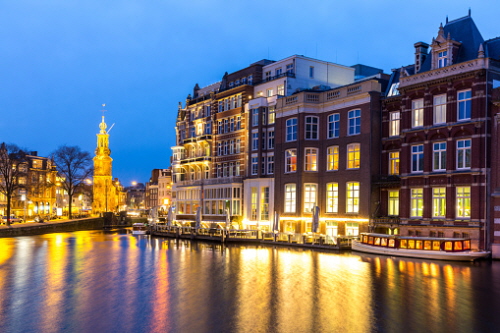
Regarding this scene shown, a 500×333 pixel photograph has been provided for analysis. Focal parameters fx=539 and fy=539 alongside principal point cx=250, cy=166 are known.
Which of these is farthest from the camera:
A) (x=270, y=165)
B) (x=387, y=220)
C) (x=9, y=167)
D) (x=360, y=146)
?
(x=9, y=167)

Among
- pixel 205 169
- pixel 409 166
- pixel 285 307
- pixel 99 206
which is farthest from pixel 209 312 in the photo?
pixel 99 206

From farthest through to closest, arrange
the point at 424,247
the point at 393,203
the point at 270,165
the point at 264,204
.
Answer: the point at 270,165
the point at 264,204
the point at 393,203
the point at 424,247

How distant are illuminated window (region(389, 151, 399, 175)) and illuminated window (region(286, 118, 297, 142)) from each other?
1216 centimetres

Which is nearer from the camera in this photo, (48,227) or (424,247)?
(424,247)

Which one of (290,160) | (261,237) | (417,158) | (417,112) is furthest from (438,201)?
(290,160)

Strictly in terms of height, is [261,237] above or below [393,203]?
below

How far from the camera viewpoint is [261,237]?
2345 inches

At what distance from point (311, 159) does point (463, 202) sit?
65.0 feet

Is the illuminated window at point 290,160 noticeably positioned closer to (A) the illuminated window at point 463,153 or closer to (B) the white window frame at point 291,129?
(B) the white window frame at point 291,129

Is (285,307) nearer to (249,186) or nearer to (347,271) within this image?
(347,271)

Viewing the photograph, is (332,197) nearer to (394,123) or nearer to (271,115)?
(394,123)

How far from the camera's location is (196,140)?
84.6 m

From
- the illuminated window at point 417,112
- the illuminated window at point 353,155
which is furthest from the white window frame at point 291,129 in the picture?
the illuminated window at point 417,112

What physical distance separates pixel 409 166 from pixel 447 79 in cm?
855
